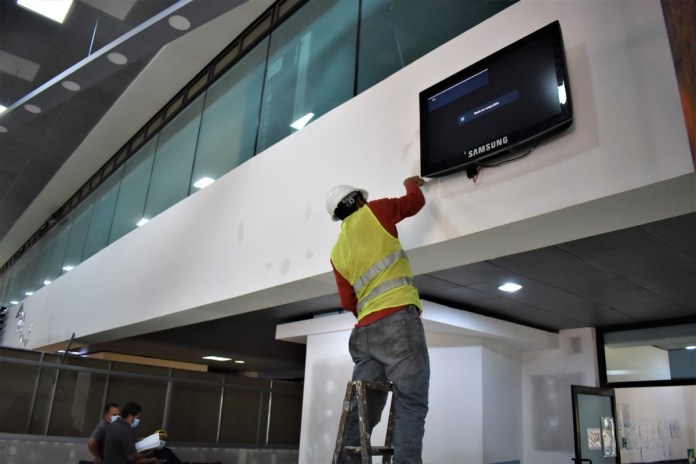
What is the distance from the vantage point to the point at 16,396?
6.25 meters

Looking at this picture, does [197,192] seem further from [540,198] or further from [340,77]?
[540,198]

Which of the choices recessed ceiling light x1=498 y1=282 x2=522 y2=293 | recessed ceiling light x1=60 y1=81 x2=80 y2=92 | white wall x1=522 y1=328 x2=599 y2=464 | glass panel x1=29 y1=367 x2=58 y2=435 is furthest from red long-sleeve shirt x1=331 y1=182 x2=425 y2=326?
glass panel x1=29 y1=367 x2=58 y2=435

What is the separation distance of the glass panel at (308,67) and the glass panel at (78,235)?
5736 mm

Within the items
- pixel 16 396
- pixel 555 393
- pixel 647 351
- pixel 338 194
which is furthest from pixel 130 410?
pixel 647 351

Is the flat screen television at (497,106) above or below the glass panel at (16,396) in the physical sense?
above

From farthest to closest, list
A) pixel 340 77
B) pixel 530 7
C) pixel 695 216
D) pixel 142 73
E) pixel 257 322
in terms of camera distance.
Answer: pixel 257 322 < pixel 142 73 < pixel 340 77 < pixel 695 216 < pixel 530 7

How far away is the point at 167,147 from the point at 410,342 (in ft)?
17.8

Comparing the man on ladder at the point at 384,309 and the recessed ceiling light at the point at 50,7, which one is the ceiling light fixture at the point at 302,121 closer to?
the man on ladder at the point at 384,309

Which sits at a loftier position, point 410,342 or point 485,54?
point 485,54

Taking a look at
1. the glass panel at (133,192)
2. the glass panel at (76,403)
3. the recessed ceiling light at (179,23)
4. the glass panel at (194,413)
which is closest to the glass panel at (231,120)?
the recessed ceiling light at (179,23)

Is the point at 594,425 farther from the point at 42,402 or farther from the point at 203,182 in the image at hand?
the point at 42,402

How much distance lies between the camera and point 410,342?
6.89 feet

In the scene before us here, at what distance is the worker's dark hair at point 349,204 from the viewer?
8.29 ft

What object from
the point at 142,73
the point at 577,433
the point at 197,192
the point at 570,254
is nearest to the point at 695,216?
the point at 570,254
